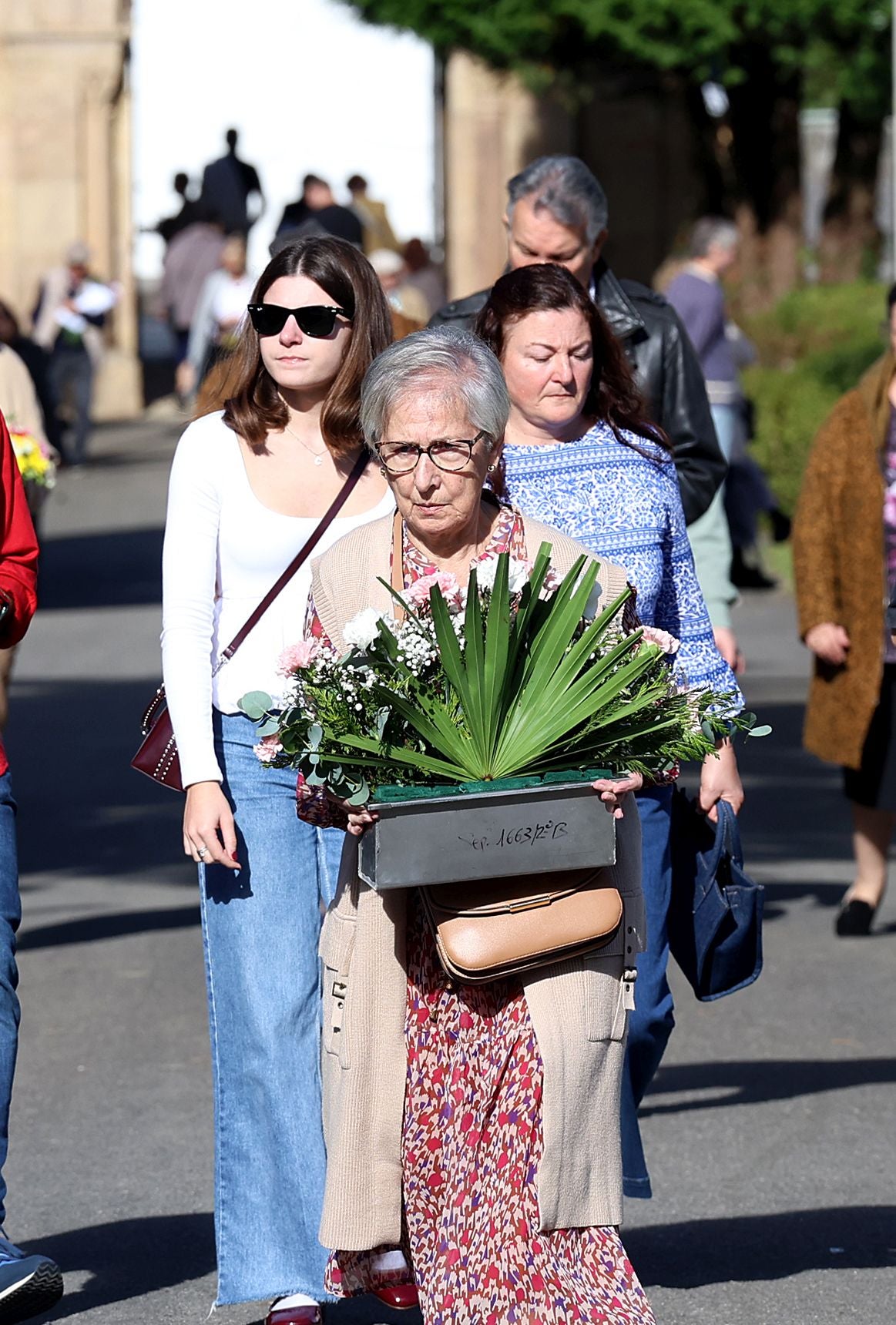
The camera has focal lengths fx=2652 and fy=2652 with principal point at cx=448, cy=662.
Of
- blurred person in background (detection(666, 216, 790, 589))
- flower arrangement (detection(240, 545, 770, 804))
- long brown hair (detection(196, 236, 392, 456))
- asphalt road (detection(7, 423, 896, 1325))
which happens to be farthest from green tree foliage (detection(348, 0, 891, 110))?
flower arrangement (detection(240, 545, 770, 804))

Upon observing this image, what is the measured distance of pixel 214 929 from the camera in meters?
4.94

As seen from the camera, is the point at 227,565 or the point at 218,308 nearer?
the point at 227,565

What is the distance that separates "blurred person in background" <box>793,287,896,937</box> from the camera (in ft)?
27.8

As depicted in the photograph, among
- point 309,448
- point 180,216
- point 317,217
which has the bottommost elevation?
point 309,448

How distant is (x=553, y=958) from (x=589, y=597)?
1.94 feet

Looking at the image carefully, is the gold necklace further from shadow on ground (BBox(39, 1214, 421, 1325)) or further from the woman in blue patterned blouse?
shadow on ground (BBox(39, 1214, 421, 1325))

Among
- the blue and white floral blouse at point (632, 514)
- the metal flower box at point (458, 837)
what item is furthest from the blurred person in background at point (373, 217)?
the metal flower box at point (458, 837)

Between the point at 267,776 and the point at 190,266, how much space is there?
22865 mm

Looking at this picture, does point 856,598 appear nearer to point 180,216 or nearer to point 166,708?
point 166,708

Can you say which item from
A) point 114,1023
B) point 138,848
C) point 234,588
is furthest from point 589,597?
point 138,848

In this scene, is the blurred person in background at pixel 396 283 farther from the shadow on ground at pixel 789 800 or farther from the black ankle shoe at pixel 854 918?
the black ankle shoe at pixel 854 918

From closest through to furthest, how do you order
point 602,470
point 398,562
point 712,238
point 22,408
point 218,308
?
point 398,562, point 602,470, point 22,408, point 712,238, point 218,308

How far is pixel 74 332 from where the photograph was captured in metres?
26.4

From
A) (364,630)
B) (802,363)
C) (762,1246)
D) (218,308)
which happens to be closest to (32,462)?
(762,1246)
